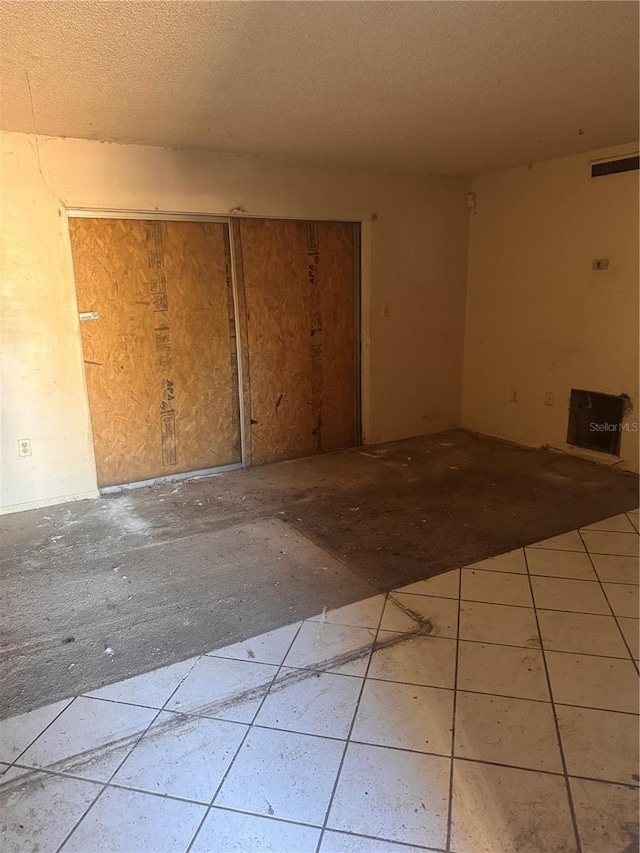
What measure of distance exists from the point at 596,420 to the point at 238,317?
2708mm

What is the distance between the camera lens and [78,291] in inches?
137

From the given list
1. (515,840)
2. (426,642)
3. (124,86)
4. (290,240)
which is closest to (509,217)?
(290,240)

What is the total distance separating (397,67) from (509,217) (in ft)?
8.61

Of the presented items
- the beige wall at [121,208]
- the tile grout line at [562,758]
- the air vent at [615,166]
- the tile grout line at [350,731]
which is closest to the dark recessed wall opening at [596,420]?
the beige wall at [121,208]

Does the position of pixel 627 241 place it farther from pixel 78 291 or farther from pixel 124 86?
pixel 78 291

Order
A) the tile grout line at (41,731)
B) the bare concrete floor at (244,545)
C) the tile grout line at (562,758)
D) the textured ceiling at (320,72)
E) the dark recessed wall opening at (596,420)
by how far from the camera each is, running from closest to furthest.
Result: the tile grout line at (562,758) → the tile grout line at (41,731) → the textured ceiling at (320,72) → the bare concrete floor at (244,545) → the dark recessed wall opening at (596,420)

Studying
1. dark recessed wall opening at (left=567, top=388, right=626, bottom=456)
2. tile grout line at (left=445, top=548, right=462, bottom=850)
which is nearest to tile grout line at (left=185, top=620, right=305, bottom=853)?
tile grout line at (left=445, top=548, right=462, bottom=850)

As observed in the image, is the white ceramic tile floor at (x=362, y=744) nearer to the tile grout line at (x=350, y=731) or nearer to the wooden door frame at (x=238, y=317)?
the tile grout line at (x=350, y=731)

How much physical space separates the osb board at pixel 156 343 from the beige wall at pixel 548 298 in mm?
2248

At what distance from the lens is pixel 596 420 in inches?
165

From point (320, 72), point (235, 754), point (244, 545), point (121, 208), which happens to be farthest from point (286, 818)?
point (121, 208)

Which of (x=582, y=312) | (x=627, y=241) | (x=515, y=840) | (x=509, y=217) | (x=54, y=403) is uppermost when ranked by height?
(x=509, y=217)

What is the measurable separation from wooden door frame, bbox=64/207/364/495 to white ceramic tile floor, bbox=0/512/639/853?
79.8 inches

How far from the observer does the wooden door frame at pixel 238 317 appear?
3.54 meters
